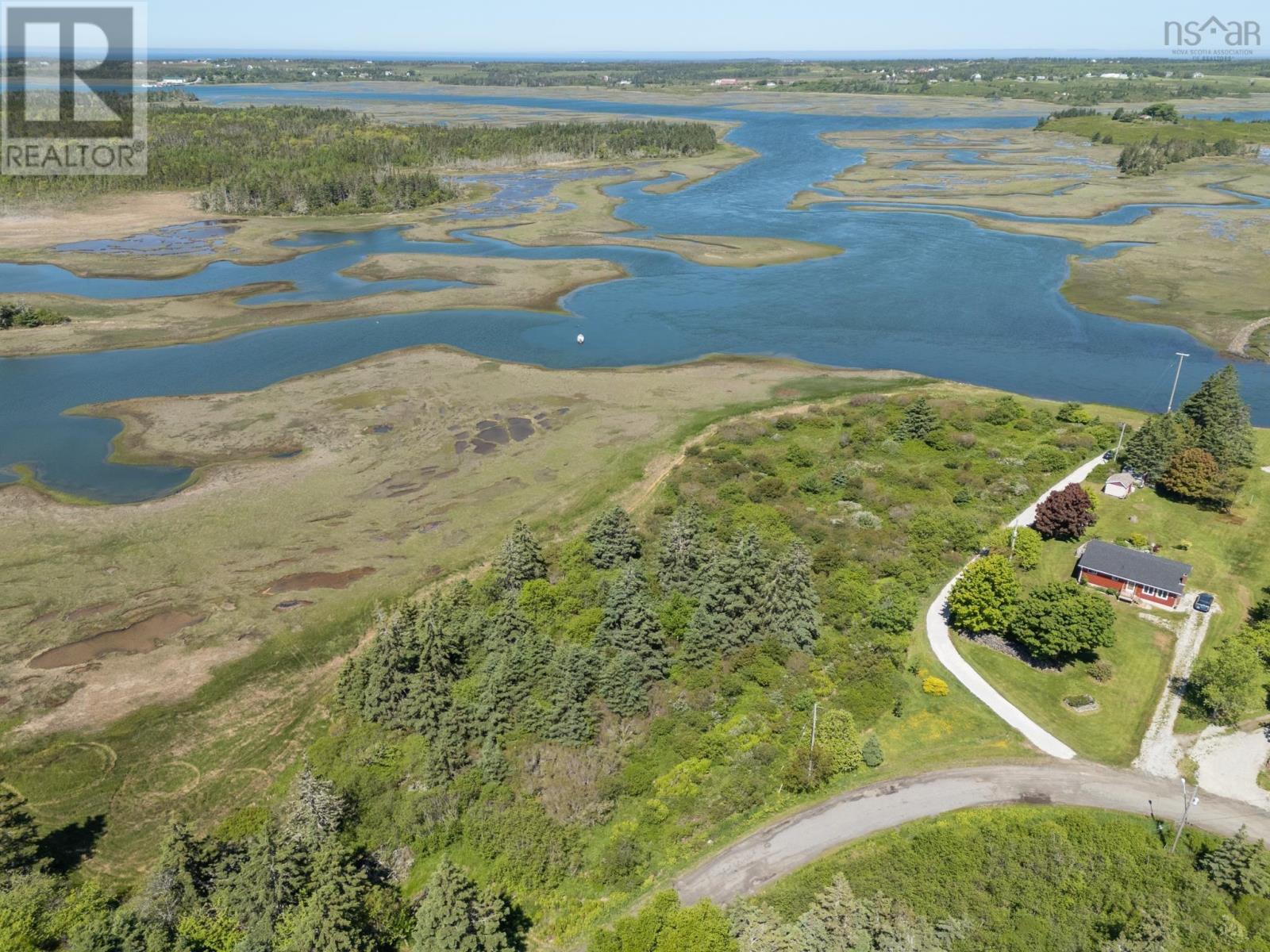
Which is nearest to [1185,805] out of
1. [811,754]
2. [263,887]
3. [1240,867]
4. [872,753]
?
[1240,867]

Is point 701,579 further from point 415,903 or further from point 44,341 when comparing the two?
point 44,341

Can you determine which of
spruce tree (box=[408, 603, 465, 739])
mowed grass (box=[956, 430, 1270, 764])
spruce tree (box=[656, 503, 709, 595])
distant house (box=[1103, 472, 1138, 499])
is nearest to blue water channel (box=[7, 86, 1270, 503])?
distant house (box=[1103, 472, 1138, 499])

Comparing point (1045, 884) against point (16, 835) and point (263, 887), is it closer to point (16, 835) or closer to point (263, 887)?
point (263, 887)

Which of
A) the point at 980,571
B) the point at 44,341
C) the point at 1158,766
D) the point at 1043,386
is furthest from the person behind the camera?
the point at 44,341

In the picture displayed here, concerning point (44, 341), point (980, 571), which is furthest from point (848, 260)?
point (44, 341)

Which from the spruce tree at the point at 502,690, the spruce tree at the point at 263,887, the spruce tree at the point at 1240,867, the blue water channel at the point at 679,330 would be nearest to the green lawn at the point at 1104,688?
the spruce tree at the point at 1240,867

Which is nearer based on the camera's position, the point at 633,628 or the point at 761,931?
the point at 761,931
